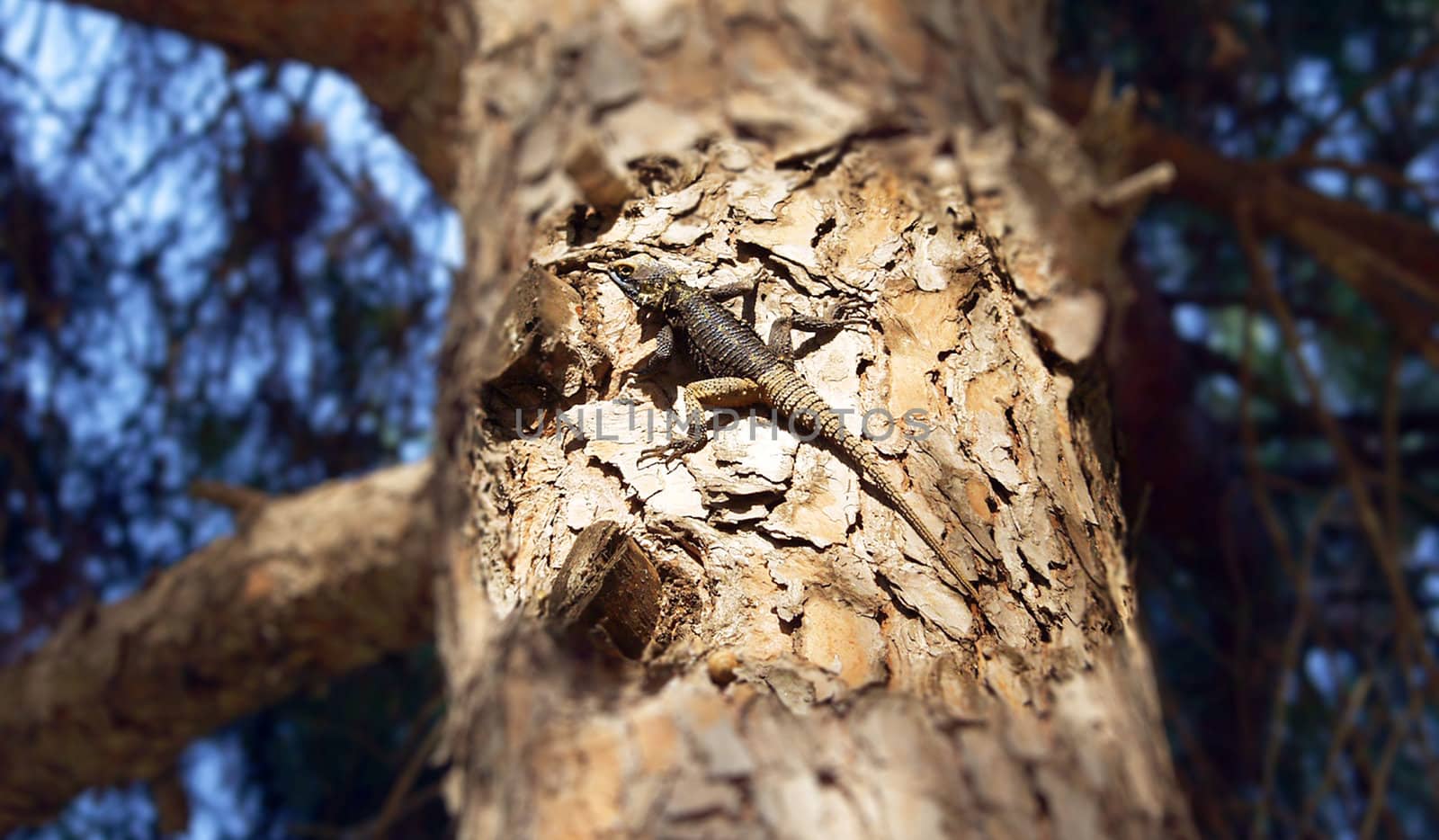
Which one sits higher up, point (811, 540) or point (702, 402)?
point (702, 402)

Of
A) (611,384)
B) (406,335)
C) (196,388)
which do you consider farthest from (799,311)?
(196,388)

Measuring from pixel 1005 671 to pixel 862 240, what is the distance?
410 mm

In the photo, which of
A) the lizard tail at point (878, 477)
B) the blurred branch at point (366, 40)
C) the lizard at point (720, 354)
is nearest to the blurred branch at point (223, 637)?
the blurred branch at point (366, 40)

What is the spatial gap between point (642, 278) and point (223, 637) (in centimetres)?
189

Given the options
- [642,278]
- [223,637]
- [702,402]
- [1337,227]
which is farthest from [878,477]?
[1337,227]

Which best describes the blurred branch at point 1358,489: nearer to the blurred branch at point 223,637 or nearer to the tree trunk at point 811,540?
the tree trunk at point 811,540

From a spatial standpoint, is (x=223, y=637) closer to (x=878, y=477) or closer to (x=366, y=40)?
(x=366, y=40)

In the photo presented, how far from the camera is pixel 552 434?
3.31 ft

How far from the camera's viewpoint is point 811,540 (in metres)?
0.98

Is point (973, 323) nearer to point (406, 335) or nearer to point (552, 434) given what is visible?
point (552, 434)

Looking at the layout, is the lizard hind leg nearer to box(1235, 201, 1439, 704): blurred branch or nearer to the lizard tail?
the lizard tail

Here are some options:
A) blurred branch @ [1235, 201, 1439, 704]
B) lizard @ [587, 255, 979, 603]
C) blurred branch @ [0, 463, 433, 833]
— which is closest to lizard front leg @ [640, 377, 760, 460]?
lizard @ [587, 255, 979, 603]

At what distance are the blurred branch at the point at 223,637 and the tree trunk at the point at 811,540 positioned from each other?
1160 millimetres

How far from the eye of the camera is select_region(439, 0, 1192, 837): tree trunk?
0.80m
